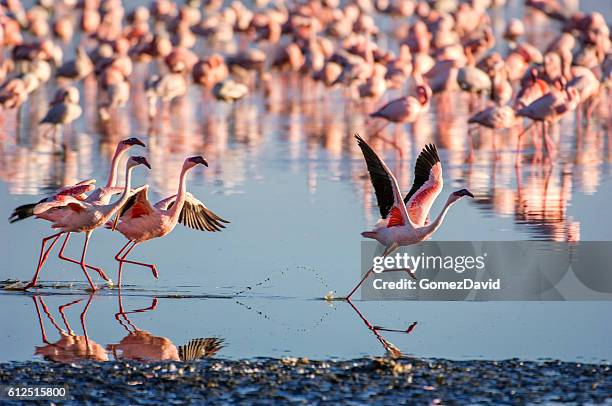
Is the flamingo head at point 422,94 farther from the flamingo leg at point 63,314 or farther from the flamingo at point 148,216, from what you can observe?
the flamingo leg at point 63,314

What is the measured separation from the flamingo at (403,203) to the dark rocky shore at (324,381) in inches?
73.1

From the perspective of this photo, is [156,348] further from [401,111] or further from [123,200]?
[401,111]

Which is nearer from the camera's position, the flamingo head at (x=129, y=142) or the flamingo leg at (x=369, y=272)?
the flamingo leg at (x=369, y=272)

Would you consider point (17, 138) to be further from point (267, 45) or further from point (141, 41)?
point (267, 45)

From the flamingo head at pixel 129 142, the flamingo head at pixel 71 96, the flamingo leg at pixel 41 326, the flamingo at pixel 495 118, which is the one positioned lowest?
the flamingo leg at pixel 41 326

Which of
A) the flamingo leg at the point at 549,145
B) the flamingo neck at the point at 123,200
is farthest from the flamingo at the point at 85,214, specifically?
the flamingo leg at the point at 549,145

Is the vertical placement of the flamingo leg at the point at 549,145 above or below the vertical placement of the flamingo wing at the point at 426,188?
above

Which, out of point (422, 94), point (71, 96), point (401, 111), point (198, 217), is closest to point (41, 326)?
point (198, 217)

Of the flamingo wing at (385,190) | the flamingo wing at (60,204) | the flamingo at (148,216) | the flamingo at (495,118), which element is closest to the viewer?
the flamingo wing at (60,204)

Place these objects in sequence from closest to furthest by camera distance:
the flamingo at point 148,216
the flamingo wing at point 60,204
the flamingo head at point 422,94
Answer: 1. the flamingo wing at point 60,204
2. the flamingo at point 148,216
3. the flamingo head at point 422,94

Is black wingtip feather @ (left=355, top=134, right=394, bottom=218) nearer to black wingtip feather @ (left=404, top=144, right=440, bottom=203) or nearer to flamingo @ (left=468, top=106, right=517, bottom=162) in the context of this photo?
black wingtip feather @ (left=404, top=144, right=440, bottom=203)

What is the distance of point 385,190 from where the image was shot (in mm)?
8992

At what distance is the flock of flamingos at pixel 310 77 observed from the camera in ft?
30.7

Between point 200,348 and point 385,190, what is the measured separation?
6.61 ft
